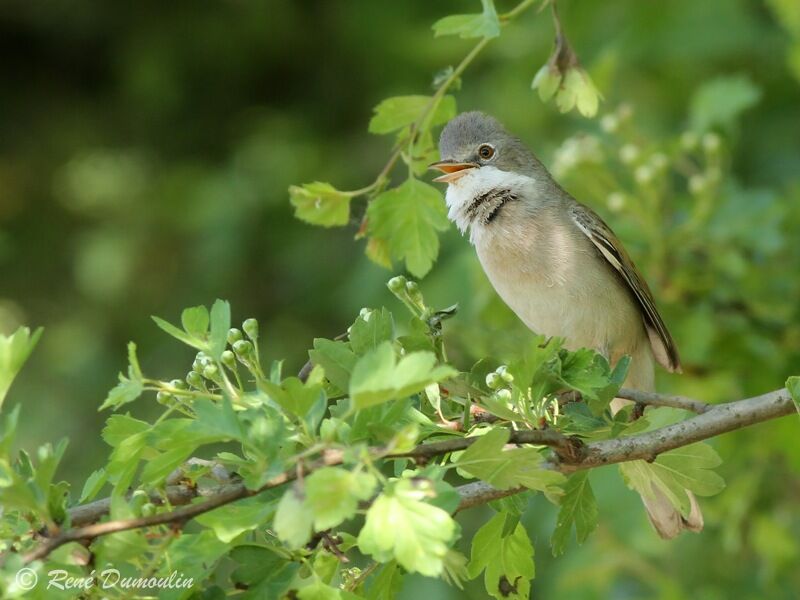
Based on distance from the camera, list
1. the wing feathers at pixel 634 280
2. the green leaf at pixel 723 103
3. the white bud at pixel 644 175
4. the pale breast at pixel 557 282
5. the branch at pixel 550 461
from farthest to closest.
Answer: the green leaf at pixel 723 103, the white bud at pixel 644 175, the wing feathers at pixel 634 280, the pale breast at pixel 557 282, the branch at pixel 550 461

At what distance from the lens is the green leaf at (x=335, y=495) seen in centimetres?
171

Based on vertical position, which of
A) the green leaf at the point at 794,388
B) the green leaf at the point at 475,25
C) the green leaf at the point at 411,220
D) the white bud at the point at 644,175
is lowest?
the white bud at the point at 644,175

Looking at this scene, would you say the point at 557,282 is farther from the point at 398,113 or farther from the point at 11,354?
the point at 11,354

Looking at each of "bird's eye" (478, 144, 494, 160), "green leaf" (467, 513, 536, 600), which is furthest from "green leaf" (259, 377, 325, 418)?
"bird's eye" (478, 144, 494, 160)

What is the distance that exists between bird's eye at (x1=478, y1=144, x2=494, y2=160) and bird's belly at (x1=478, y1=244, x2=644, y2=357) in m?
0.43

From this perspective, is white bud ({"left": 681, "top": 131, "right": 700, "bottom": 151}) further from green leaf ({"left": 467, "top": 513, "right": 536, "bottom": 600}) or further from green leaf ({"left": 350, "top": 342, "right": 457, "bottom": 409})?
green leaf ({"left": 350, "top": 342, "right": 457, "bottom": 409})

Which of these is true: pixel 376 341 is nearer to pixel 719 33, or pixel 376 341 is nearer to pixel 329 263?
pixel 719 33

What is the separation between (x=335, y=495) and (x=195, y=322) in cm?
69

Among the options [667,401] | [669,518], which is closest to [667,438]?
[667,401]

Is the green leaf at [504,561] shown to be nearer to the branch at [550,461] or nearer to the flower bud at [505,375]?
the branch at [550,461]

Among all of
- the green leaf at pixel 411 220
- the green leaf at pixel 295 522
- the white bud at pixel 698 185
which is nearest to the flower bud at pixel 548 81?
the green leaf at pixel 411 220

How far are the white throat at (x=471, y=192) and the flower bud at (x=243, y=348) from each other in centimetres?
177

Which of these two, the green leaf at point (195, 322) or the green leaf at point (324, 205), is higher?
the green leaf at point (195, 322)

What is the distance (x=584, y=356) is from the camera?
230 centimetres
